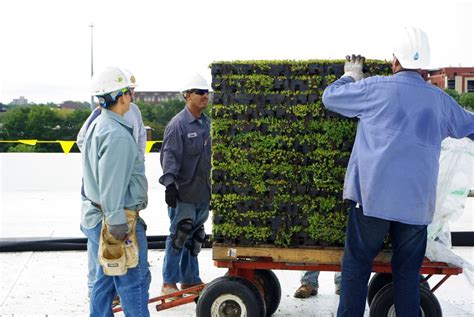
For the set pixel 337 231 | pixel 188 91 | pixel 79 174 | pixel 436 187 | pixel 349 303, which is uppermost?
pixel 188 91

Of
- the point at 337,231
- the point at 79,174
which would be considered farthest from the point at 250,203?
the point at 79,174

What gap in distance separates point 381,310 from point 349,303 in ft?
1.17

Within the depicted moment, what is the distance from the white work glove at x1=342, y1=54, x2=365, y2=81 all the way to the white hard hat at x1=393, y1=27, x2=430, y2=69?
241 mm

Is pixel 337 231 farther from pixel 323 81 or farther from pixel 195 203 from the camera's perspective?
pixel 195 203

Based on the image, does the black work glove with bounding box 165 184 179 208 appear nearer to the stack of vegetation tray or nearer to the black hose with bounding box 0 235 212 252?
the stack of vegetation tray

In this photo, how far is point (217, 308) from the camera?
4.68 metres

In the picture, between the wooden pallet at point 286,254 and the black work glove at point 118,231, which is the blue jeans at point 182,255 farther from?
the black work glove at point 118,231

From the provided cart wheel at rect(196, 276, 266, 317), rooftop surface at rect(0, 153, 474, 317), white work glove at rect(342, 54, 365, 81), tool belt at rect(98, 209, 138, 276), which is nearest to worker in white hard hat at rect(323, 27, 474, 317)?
white work glove at rect(342, 54, 365, 81)

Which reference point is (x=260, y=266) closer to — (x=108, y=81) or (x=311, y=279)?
(x=311, y=279)

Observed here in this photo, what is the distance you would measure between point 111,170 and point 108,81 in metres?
0.57

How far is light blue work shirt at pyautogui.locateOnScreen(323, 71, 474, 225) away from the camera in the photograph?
4.12 meters

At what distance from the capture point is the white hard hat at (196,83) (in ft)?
18.6

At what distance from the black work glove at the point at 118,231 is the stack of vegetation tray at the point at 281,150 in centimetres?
73

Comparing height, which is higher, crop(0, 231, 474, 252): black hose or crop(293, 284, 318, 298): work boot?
crop(293, 284, 318, 298): work boot
